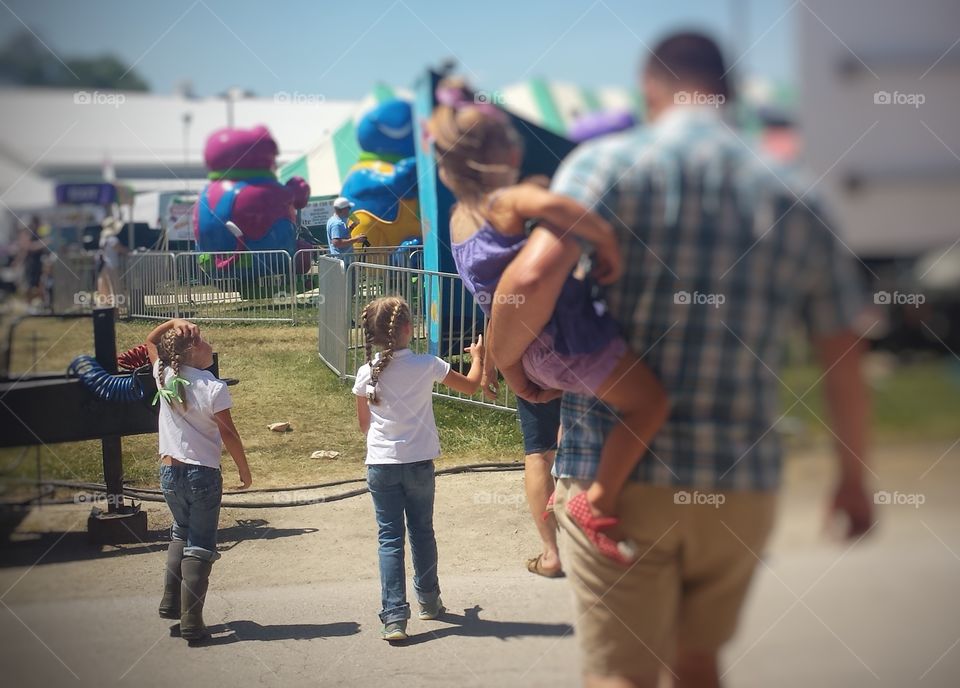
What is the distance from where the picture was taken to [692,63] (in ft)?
7.05

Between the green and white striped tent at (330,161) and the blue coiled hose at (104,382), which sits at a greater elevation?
the green and white striped tent at (330,161)

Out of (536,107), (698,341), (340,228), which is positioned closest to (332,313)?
(340,228)

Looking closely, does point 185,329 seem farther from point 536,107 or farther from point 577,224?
point 577,224

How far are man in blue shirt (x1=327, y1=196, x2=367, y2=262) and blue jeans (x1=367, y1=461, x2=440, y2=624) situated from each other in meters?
0.78

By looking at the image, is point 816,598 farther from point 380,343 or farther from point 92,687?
point 92,687

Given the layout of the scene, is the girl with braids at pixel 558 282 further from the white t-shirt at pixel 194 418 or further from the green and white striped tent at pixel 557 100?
the white t-shirt at pixel 194 418

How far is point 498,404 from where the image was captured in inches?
142

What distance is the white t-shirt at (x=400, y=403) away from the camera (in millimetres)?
3359

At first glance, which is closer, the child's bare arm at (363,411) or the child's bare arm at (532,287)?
the child's bare arm at (532,287)

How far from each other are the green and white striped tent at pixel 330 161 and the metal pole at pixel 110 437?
778 mm

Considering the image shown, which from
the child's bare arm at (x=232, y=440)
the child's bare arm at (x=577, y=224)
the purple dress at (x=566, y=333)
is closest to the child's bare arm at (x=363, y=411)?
the child's bare arm at (x=232, y=440)

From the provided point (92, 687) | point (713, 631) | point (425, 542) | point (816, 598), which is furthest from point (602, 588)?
point (92, 687)

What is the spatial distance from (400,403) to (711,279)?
1587 millimetres

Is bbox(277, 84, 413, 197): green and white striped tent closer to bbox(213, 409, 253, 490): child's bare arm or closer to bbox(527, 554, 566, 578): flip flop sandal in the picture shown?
bbox(213, 409, 253, 490): child's bare arm
